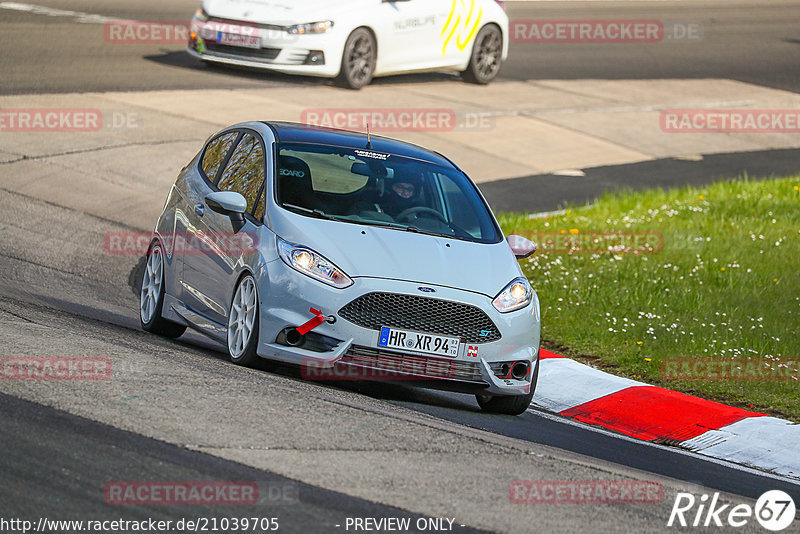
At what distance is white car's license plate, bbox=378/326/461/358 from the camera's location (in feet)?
26.4

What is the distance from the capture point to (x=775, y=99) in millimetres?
25422

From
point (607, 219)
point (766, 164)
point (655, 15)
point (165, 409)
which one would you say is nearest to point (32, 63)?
point (607, 219)

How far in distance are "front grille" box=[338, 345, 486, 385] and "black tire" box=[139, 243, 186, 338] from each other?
2368 millimetres

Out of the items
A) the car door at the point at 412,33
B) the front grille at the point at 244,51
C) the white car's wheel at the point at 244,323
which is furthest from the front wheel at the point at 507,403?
the car door at the point at 412,33

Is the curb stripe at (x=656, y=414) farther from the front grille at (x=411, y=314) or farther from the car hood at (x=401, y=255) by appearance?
the front grille at (x=411, y=314)

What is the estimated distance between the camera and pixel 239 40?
65.8 ft

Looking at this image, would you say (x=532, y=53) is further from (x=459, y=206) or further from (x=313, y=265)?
(x=313, y=265)

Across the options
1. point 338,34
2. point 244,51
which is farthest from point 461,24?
point 244,51

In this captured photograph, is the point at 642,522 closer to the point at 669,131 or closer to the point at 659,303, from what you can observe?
the point at 659,303

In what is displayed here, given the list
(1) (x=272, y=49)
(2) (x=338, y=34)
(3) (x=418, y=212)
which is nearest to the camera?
(3) (x=418, y=212)

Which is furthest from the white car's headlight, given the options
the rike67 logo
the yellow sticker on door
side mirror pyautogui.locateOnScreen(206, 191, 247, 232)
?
the rike67 logo

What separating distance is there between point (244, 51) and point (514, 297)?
12.7 metres

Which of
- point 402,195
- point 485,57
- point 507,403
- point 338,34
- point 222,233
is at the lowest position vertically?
point 507,403

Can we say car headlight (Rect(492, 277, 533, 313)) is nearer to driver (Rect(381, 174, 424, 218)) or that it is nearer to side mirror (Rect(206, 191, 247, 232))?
driver (Rect(381, 174, 424, 218))
